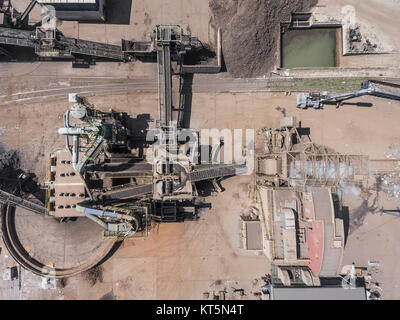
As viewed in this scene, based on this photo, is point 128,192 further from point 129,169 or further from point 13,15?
point 13,15

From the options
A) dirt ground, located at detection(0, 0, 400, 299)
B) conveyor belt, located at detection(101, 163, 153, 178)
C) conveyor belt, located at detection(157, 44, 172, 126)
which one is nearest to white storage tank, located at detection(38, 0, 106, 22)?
dirt ground, located at detection(0, 0, 400, 299)

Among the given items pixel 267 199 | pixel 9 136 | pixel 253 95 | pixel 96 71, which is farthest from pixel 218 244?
pixel 9 136

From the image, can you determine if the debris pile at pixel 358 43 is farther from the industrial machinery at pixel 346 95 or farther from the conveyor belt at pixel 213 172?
the conveyor belt at pixel 213 172

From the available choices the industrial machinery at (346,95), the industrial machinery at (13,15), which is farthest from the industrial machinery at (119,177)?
the industrial machinery at (13,15)

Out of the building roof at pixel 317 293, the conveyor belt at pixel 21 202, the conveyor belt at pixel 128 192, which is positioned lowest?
the building roof at pixel 317 293

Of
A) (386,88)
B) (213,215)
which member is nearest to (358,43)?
(386,88)

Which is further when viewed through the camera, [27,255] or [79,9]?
[27,255]
